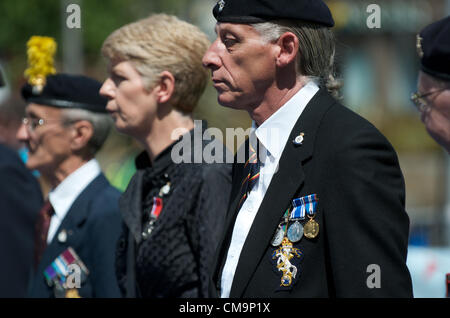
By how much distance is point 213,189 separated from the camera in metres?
3.54

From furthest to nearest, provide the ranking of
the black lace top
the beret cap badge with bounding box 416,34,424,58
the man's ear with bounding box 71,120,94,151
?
1. the man's ear with bounding box 71,120,94,151
2. the black lace top
3. the beret cap badge with bounding box 416,34,424,58

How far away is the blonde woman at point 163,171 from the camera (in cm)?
352

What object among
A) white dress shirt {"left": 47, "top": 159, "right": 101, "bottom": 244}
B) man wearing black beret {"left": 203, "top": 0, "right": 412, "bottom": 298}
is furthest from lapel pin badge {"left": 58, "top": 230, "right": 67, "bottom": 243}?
man wearing black beret {"left": 203, "top": 0, "right": 412, "bottom": 298}

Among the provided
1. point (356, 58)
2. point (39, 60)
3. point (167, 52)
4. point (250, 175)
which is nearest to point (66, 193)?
point (39, 60)

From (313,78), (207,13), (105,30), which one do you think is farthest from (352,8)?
(313,78)

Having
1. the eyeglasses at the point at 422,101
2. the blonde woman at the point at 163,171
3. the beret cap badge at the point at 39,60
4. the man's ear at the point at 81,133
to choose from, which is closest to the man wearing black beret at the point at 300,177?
the eyeglasses at the point at 422,101

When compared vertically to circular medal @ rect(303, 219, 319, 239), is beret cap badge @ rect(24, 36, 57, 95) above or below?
above

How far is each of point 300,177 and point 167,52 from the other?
1.63 metres

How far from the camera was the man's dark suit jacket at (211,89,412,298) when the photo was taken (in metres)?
2.33

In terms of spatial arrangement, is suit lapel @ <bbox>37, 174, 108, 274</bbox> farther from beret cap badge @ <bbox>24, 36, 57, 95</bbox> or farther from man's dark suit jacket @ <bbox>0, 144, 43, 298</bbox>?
beret cap badge @ <bbox>24, 36, 57, 95</bbox>

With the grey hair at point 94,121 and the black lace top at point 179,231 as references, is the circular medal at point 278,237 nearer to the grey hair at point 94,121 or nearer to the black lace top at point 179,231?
the black lace top at point 179,231

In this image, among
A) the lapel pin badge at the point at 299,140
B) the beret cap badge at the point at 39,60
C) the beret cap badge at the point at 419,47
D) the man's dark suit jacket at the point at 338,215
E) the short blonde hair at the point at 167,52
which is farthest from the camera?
the beret cap badge at the point at 39,60

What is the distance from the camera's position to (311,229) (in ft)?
7.98

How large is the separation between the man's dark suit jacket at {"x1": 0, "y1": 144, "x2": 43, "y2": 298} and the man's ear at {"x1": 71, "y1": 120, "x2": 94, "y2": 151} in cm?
75
